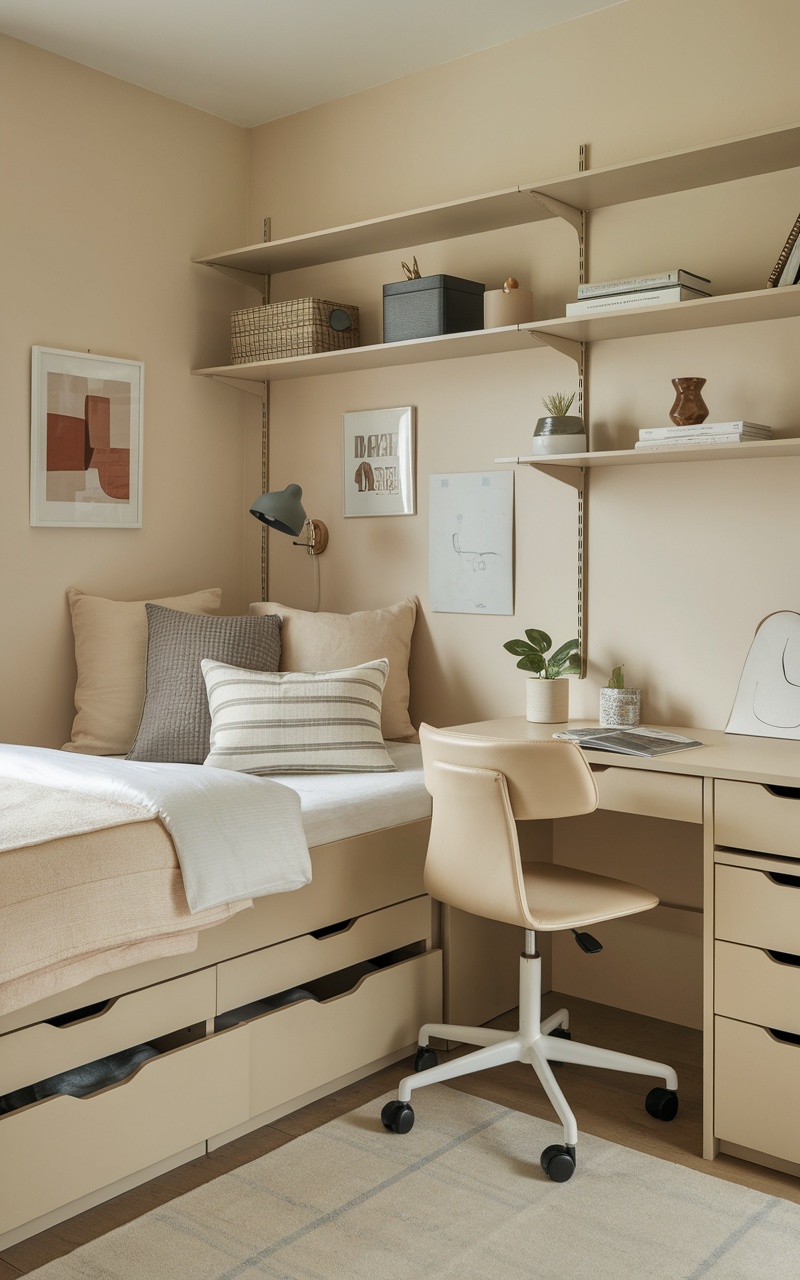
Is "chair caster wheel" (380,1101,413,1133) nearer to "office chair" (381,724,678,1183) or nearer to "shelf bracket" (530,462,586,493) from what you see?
"office chair" (381,724,678,1183)

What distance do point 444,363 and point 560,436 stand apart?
0.59m

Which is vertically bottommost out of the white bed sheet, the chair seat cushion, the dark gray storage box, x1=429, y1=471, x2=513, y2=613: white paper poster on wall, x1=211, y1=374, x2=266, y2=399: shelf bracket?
the chair seat cushion

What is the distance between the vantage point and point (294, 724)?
272cm

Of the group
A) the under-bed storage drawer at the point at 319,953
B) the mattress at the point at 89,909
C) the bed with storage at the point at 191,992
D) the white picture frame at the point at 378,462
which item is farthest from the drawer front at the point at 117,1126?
the white picture frame at the point at 378,462

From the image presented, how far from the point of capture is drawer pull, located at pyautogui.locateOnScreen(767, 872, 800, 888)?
2127 mm

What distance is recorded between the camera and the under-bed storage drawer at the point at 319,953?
225 cm

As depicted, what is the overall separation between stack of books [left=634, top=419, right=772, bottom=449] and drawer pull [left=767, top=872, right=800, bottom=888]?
2.99 feet

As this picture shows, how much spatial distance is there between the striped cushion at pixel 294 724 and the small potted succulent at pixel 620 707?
553mm

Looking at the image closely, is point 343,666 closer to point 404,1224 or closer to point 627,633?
point 627,633

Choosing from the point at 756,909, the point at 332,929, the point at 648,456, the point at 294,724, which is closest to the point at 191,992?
the point at 332,929

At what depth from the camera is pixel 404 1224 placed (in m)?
1.96

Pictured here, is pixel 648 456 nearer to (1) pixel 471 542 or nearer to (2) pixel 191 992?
(1) pixel 471 542

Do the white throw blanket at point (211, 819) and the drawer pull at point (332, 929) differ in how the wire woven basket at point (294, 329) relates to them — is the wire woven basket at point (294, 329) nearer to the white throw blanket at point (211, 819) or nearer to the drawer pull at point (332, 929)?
the white throw blanket at point (211, 819)

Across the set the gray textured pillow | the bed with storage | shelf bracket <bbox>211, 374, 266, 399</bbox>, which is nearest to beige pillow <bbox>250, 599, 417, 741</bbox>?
the gray textured pillow
